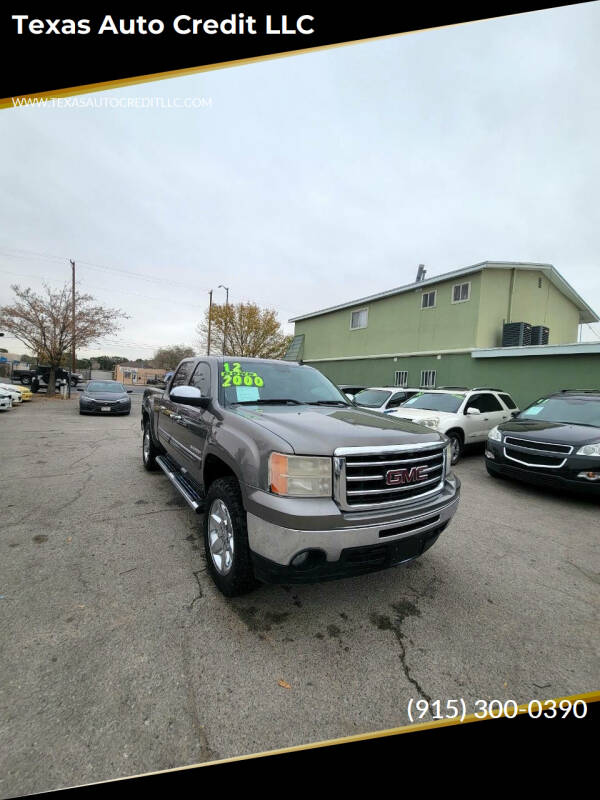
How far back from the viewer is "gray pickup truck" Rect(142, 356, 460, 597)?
80.6 inches

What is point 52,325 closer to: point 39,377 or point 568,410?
point 39,377

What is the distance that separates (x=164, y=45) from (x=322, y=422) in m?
3.94

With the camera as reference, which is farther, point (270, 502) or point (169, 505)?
point (169, 505)

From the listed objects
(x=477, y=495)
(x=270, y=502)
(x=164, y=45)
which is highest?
(x=164, y=45)

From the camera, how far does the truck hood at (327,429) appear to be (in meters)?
2.19

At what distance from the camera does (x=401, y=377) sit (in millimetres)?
17469

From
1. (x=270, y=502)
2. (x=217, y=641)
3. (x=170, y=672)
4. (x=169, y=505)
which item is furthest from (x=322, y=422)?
(x=169, y=505)

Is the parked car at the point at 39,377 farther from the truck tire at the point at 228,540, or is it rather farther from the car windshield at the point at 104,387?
the truck tire at the point at 228,540

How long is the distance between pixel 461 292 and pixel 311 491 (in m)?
15.4

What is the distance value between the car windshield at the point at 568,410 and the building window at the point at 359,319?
1377 centimetres

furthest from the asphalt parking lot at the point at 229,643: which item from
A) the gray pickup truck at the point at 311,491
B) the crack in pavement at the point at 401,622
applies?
the gray pickup truck at the point at 311,491

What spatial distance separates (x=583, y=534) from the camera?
13.6 ft

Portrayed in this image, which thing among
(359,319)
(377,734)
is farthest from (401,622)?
(359,319)

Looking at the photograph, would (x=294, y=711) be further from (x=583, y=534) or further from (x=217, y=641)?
(x=583, y=534)
